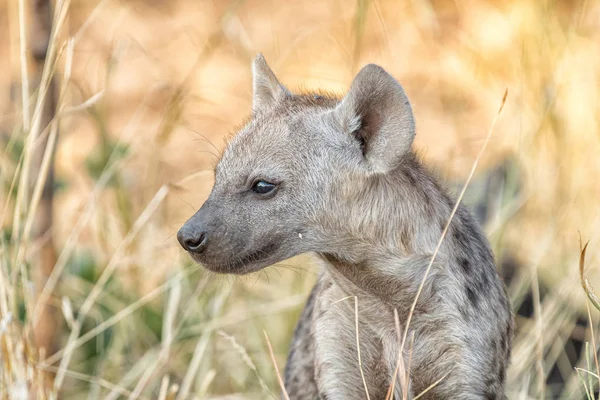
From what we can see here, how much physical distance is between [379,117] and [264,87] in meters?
0.63

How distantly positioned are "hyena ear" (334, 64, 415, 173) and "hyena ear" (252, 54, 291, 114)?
1.29 feet

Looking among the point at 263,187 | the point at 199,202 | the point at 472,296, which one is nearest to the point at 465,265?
the point at 472,296

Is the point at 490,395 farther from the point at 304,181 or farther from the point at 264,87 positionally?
the point at 264,87

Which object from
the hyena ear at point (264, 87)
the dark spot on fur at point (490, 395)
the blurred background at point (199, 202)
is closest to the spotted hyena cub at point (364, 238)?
the dark spot on fur at point (490, 395)

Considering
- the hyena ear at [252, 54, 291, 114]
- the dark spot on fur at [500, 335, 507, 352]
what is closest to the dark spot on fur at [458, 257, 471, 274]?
the dark spot on fur at [500, 335, 507, 352]

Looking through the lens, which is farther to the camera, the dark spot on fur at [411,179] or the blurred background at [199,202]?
the blurred background at [199,202]

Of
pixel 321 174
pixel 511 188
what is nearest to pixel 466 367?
pixel 321 174

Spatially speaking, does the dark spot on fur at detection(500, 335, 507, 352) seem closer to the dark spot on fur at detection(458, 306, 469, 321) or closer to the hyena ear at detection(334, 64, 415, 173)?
the dark spot on fur at detection(458, 306, 469, 321)

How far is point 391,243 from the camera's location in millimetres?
3066

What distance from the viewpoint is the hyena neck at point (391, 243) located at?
10.0 ft

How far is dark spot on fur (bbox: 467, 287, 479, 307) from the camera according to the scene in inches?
123

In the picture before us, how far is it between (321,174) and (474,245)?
65 centimetres

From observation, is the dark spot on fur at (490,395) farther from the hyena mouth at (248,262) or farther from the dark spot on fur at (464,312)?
the hyena mouth at (248,262)

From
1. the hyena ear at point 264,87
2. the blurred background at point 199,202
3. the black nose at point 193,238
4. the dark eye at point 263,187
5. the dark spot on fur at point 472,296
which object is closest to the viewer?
the black nose at point 193,238
